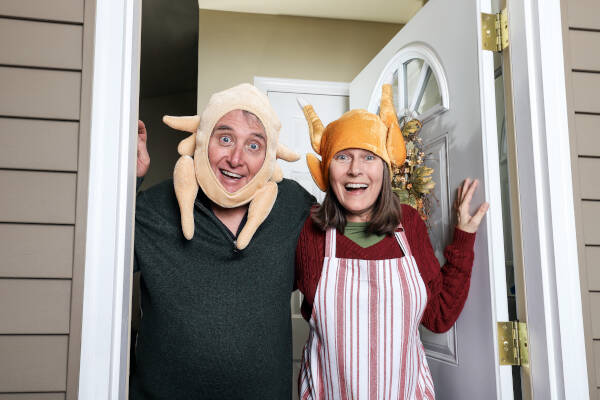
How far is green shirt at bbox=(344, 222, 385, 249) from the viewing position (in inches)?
56.3

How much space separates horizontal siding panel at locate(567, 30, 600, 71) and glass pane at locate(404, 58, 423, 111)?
64 cm

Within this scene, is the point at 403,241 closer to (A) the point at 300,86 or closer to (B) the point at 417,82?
(B) the point at 417,82

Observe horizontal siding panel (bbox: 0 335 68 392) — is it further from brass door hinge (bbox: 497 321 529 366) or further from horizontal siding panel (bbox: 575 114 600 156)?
horizontal siding panel (bbox: 575 114 600 156)

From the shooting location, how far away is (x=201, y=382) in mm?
1258

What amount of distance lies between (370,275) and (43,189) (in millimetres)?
870

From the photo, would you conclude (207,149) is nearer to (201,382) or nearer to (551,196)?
(201,382)

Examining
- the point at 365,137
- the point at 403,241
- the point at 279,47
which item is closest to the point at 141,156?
the point at 365,137

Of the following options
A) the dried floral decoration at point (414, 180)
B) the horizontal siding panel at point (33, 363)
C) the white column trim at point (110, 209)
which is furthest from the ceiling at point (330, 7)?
the horizontal siding panel at point (33, 363)

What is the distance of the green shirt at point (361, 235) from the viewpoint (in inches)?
56.3

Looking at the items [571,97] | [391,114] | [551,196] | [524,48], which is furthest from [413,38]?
[551,196]

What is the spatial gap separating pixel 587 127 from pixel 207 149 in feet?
3.31

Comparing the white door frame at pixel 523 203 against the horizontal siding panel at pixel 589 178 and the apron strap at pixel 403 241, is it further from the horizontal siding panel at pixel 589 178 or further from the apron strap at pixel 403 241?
the apron strap at pixel 403 241

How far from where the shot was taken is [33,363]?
3.04 feet

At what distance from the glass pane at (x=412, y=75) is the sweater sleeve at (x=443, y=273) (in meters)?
0.62
